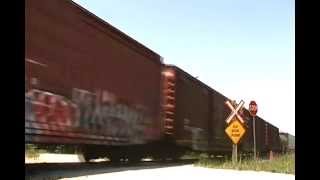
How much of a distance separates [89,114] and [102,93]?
1157mm

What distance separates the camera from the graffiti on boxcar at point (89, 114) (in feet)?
37.0

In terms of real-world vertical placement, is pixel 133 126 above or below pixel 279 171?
above

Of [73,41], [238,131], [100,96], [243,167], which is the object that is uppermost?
[73,41]

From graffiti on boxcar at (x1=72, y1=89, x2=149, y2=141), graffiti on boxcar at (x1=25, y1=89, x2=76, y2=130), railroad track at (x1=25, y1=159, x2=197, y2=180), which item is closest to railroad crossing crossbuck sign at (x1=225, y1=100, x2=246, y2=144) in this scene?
graffiti on boxcar at (x1=72, y1=89, x2=149, y2=141)

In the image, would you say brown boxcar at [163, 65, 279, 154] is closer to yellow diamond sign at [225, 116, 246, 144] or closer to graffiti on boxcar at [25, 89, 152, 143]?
yellow diamond sign at [225, 116, 246, 144]

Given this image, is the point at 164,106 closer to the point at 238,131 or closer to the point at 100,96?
the point at 238,131

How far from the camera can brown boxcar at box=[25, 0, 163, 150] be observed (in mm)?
11359

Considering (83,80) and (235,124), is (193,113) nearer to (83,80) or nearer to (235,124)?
(235,124)

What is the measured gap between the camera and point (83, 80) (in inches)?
547
